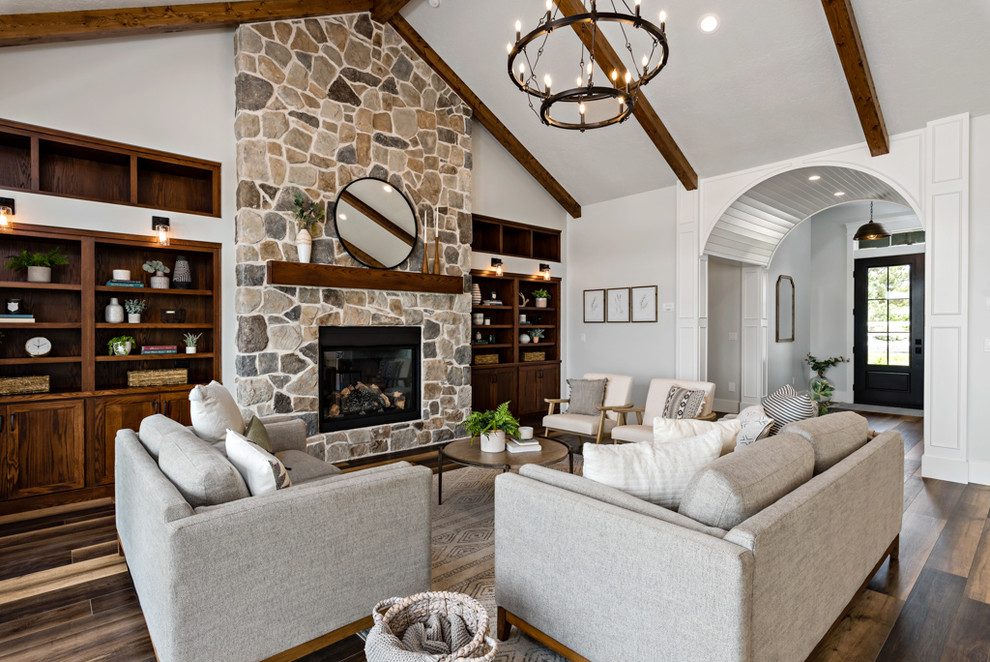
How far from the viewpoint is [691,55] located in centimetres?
454

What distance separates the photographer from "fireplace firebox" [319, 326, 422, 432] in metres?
4.98

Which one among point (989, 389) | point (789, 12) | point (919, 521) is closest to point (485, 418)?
point (919, 521)

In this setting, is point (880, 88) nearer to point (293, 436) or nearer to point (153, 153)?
point (293, 436)

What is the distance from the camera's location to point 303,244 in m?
4.62

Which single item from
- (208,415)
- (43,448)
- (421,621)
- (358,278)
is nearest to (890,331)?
(358,278)

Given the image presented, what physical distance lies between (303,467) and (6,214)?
2.74m

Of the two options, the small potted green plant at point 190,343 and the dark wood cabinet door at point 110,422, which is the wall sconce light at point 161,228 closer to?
the small potted green plant at point 190,343

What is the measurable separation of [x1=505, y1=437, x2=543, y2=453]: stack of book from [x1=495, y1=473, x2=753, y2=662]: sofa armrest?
158cm

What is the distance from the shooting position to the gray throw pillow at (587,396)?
5.21 m

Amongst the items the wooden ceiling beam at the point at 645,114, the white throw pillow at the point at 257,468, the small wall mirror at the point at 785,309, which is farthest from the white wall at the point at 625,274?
the white throw pillow at the point at 257,468

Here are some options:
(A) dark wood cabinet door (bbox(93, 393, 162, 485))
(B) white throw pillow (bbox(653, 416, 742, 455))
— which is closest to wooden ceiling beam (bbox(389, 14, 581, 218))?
(A) dark wood cabinet door (bbox(93, 393, 162, 485))

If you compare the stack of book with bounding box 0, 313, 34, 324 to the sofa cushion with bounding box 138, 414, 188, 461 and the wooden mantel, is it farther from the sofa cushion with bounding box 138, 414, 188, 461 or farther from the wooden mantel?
the sofa cushion with bounding box 138, 414, 188, 461

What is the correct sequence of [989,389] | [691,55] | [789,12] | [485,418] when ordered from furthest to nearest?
[691,55]
[989,389]
[789,12]
[485,418]

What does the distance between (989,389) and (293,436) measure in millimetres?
5359
